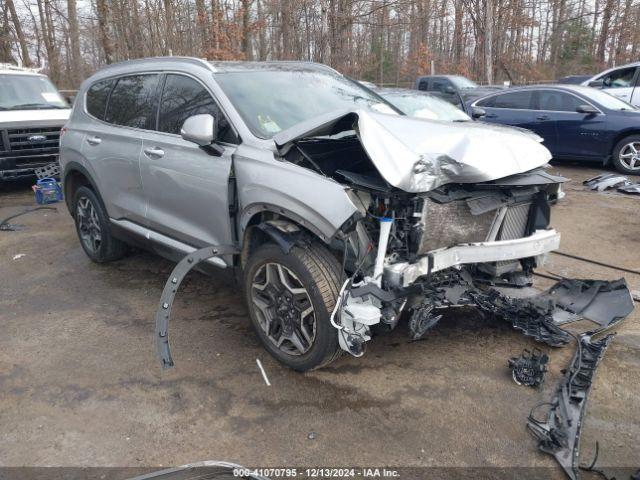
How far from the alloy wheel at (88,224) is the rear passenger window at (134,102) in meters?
1.01

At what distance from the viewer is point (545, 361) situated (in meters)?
3.13

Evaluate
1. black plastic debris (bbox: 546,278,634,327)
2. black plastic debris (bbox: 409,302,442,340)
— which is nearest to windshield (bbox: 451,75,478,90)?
black plastic debris (bbox: 546,278,634,327)

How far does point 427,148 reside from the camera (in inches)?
117

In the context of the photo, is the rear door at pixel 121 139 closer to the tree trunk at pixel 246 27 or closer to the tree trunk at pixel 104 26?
the tree trunk at pixel 104 26

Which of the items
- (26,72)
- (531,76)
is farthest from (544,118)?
(531,76)

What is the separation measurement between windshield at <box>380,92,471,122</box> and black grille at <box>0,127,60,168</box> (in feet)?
19.8

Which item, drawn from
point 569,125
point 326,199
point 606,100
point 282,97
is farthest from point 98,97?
point 606,100

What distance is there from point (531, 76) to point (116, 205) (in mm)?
32819

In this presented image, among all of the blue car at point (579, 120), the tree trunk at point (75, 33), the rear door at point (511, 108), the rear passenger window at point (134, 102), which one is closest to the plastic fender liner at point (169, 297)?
the rear passenger window at point (134, 102)

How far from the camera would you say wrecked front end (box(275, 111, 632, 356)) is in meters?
2.81

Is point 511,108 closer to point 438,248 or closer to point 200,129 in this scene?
point 438,248

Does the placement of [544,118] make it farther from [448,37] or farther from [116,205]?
[448,37]

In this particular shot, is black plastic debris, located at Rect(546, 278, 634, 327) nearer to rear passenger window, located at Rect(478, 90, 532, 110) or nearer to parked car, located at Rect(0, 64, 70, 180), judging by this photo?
rear passenger window, located at Rect(478, 90, 532, 110)

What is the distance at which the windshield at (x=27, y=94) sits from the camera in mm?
9430
